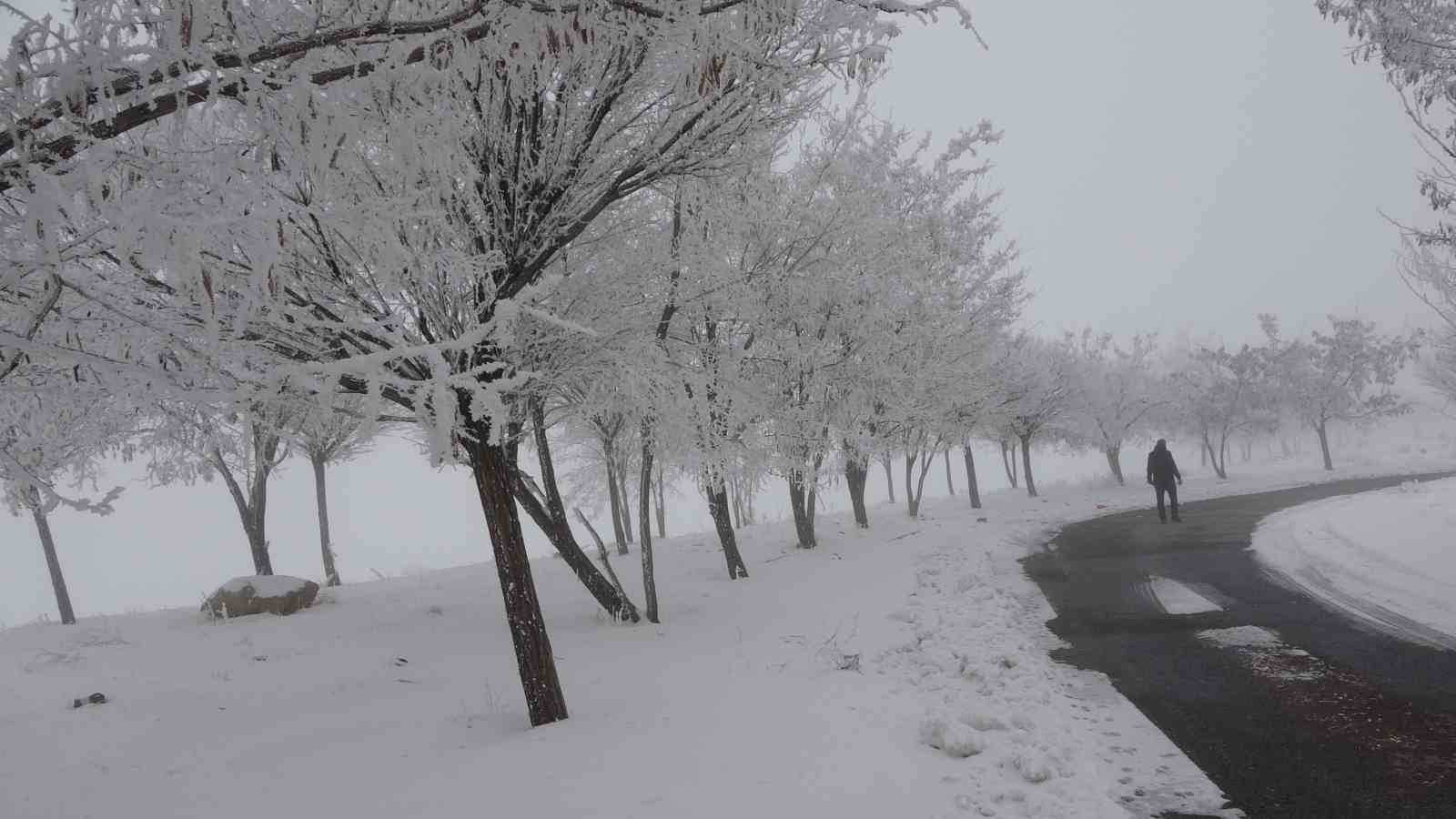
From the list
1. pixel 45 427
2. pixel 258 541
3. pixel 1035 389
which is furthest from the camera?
pixel 1035 389

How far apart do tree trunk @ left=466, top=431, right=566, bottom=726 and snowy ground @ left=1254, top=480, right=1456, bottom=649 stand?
728cm

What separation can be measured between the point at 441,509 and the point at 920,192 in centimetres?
11979

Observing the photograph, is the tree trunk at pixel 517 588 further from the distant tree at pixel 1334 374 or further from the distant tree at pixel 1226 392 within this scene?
the distant tree at pixel 1334 374

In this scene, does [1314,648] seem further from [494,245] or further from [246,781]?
[246,781]

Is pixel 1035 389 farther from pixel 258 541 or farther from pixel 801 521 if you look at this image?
pixel 258 541

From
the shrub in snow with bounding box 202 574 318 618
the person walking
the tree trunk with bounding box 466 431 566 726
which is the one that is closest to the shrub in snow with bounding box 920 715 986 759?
the tree trunk with bounding box 466 431 566 726

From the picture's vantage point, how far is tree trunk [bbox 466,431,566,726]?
5613 mm

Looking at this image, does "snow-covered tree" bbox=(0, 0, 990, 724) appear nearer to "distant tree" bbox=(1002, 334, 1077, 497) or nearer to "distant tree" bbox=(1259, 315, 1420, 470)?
"distant tree" bbox=(1002, 334, 1077, 497)

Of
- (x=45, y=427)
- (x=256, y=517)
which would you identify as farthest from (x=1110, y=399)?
(x=45, y=427)

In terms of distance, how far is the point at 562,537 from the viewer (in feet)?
27.7

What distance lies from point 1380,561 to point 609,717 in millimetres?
10592

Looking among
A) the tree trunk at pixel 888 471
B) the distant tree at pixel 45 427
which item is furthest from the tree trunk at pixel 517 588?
the tree trunk at pixel 888 471

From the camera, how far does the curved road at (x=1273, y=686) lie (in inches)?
151

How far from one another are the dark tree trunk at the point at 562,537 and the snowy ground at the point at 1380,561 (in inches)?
303
